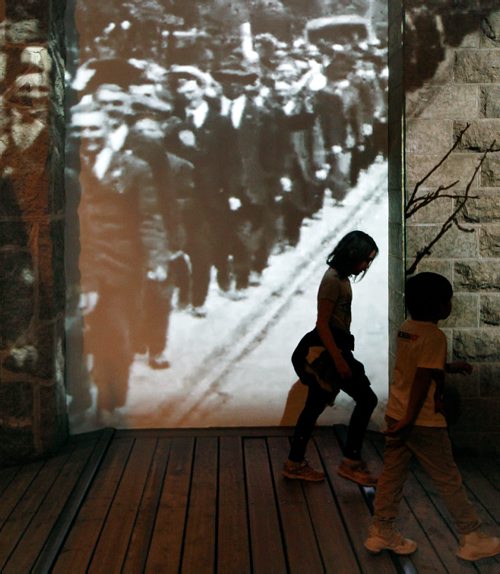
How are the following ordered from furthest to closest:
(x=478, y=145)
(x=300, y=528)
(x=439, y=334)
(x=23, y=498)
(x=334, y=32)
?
(x=334, y=32)
(x=478, y=145)
(x=23, y=498)
(x=300, y=528)
(x=439, y=334)

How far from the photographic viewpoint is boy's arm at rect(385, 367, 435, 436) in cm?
420

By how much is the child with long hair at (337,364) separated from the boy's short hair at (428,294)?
96cm

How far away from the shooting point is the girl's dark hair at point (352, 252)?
5.23 m

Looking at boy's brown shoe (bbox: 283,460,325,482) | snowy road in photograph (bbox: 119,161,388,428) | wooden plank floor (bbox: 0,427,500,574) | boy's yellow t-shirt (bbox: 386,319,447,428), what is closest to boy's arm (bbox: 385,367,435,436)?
boy's yellow t-shirt (bbox: 386,319,447,428)

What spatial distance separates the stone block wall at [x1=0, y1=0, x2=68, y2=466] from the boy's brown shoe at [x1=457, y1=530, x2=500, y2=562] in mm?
2724

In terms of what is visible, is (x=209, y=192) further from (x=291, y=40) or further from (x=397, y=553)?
(x=397, y=553)

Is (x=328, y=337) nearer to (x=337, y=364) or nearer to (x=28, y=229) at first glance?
(x=337, y=364)

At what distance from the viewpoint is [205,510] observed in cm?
505

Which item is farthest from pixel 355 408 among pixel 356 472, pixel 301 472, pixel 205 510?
pixel 205 510

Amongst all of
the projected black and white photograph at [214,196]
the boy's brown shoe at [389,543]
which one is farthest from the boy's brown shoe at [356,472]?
the projected black and white photograph at [214,196]

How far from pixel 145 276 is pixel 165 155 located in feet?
2.58

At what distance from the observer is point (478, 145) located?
19.2 feet

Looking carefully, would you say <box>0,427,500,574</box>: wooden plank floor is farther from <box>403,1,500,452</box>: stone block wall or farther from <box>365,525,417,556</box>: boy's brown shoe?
<box>403,1,500,452</box>: stone block wall

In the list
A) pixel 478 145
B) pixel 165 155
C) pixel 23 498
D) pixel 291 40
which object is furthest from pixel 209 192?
pixel 23 498
